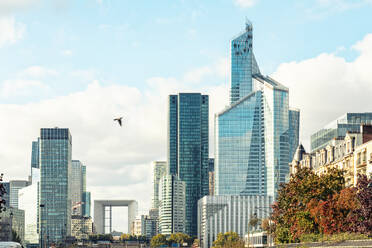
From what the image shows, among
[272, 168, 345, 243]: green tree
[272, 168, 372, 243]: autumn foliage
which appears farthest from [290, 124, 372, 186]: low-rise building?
[272, 168, 372, 243]: autumn foliage

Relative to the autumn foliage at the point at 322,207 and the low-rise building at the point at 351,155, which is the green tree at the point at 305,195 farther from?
the low-rise building at the point at 351,155

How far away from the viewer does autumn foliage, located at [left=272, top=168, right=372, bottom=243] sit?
90812mm

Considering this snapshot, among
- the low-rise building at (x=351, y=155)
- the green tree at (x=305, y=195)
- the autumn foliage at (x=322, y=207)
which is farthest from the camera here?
the low-rise building at (x=351, y=155)

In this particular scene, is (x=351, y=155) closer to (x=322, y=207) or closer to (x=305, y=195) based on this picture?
(x=305, y=195)

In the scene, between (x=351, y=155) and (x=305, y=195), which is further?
(x=351, y=155)

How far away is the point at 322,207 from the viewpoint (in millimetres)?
106250

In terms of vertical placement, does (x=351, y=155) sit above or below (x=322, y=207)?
above

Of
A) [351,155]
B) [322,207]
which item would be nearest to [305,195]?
[322,207]

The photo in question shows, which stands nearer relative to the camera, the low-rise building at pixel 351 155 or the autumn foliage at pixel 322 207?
the autumn foliage at pixel 322 207

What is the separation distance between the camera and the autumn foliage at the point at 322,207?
90.8 metres

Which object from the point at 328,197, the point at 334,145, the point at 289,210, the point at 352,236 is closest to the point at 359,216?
the point at 352,236

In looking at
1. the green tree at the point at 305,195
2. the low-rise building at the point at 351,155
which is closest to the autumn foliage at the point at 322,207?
the green tree at the point at 305,195

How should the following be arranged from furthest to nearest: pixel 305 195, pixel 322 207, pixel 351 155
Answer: pixel 351 155, pixel 305 195, pixel 322 207

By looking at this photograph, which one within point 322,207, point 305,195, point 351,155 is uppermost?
point 351,155
